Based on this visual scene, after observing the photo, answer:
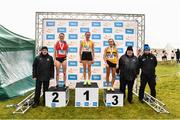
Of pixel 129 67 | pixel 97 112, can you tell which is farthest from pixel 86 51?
pixel 97 112

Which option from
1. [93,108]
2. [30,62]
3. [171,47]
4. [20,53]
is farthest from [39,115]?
[171,47]

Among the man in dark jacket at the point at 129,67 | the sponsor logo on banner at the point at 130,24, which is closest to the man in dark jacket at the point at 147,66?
the man in dark jacket at the point at 129,67

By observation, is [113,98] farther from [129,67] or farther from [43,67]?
[43,67]

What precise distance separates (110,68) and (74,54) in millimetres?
2002

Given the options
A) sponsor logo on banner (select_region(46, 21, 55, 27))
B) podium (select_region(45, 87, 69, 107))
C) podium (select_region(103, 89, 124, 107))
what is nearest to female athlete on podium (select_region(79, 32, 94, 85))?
podium (select_region(103, 89, 124, 107))

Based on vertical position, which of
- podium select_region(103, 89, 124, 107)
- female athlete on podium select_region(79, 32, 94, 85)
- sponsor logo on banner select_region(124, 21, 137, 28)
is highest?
sponsor logo on banner select_region(124, 21, 137, 28)

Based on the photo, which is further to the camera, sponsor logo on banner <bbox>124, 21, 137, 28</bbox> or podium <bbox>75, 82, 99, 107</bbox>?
sponsor logo on banner <bbox>124, 21, 137, 28</bbox>

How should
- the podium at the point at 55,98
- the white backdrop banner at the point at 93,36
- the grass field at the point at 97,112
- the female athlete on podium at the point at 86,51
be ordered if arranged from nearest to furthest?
the grass field at the point at 97,112 < the podium at the point at 55,98 < the female athlete on podium at the point at 86,51 < the white backdrop banner at the point at 93,36

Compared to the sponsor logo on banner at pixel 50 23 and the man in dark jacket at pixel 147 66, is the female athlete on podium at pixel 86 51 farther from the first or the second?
the sponsor logo on banner at pixel 50 23

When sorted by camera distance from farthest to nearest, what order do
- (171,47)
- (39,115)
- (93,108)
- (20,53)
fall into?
(171,47)
(20,53)
(93,108)
(39,115)

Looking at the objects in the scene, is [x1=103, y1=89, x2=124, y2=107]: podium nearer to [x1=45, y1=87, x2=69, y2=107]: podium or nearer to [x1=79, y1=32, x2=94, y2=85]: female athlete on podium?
[x1=79, y1=32, x2=94, y2=85]: female athlete on podium

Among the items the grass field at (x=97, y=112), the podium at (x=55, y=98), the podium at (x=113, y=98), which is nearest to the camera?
the grass field at (x=97, y=112)

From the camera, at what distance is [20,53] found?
1362 cm

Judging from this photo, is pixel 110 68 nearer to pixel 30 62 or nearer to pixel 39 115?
pixel 39 115
